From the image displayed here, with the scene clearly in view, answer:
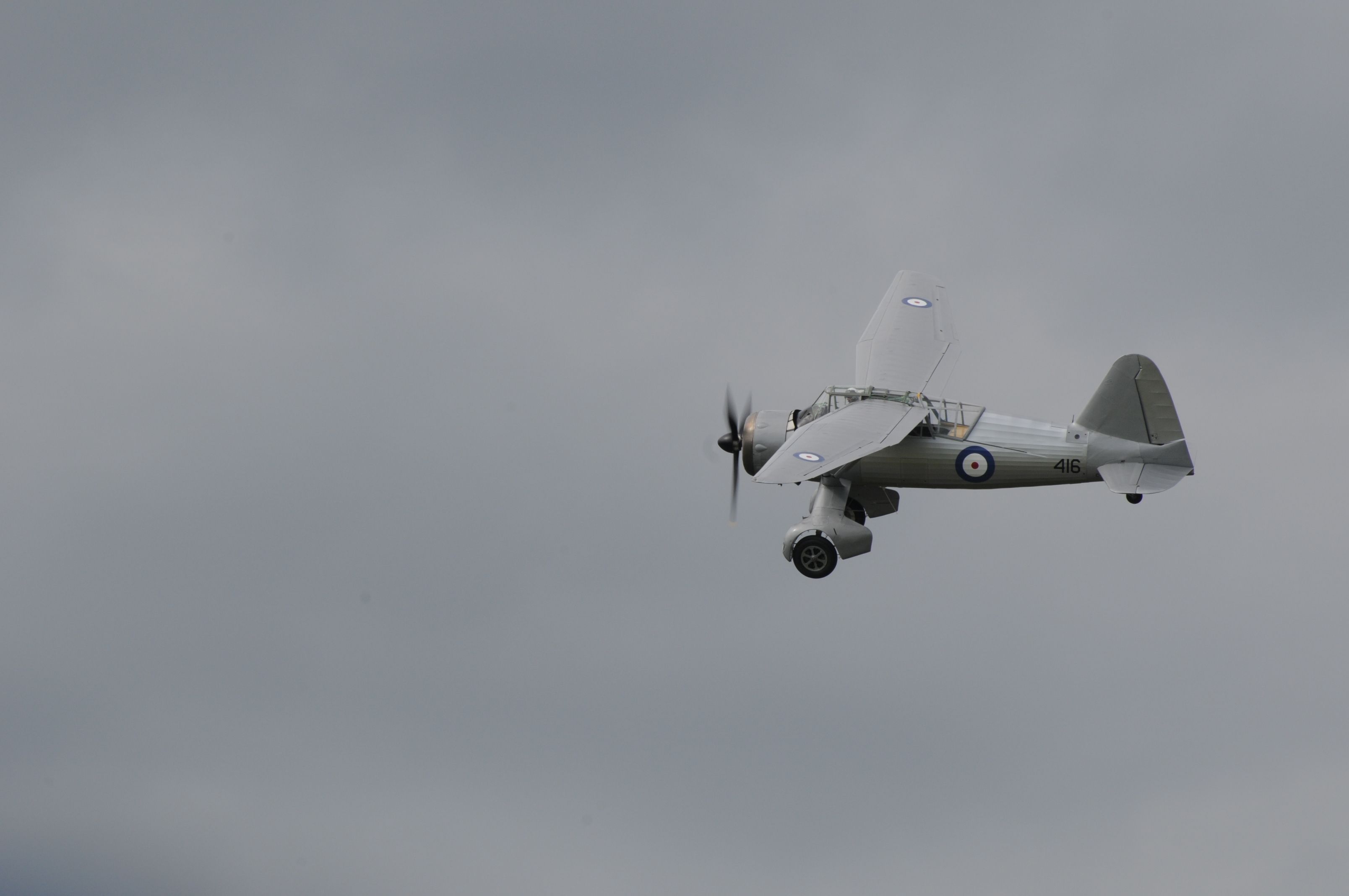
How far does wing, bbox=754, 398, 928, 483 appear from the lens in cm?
4828

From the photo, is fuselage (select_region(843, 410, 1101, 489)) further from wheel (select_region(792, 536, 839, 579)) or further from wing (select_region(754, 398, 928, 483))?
wheel (select_region(792, 536, 839, 579))

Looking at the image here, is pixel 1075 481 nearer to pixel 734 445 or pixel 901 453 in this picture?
pixel 901 453

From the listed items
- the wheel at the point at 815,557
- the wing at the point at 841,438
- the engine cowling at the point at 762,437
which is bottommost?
the wheel at the point at 815,557

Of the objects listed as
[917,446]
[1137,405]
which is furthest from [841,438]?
[1137,405]

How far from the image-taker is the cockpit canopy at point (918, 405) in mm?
52031

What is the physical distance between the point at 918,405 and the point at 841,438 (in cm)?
340

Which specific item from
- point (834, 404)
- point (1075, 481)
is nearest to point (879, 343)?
point (834, 404)

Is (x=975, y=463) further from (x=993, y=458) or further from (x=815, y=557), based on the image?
(x=815, y=557)

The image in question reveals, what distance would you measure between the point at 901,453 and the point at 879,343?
14.5 ft

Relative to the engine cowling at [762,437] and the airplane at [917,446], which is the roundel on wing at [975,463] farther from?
the engine cowling at [762,437]

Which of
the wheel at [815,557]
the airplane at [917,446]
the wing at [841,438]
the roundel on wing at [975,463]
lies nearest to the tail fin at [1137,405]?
the airplane at [917,446]

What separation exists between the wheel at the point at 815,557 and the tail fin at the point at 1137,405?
25.1 feet

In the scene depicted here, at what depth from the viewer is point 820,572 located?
51.6 m

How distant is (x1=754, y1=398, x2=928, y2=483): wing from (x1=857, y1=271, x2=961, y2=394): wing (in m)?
1.31
